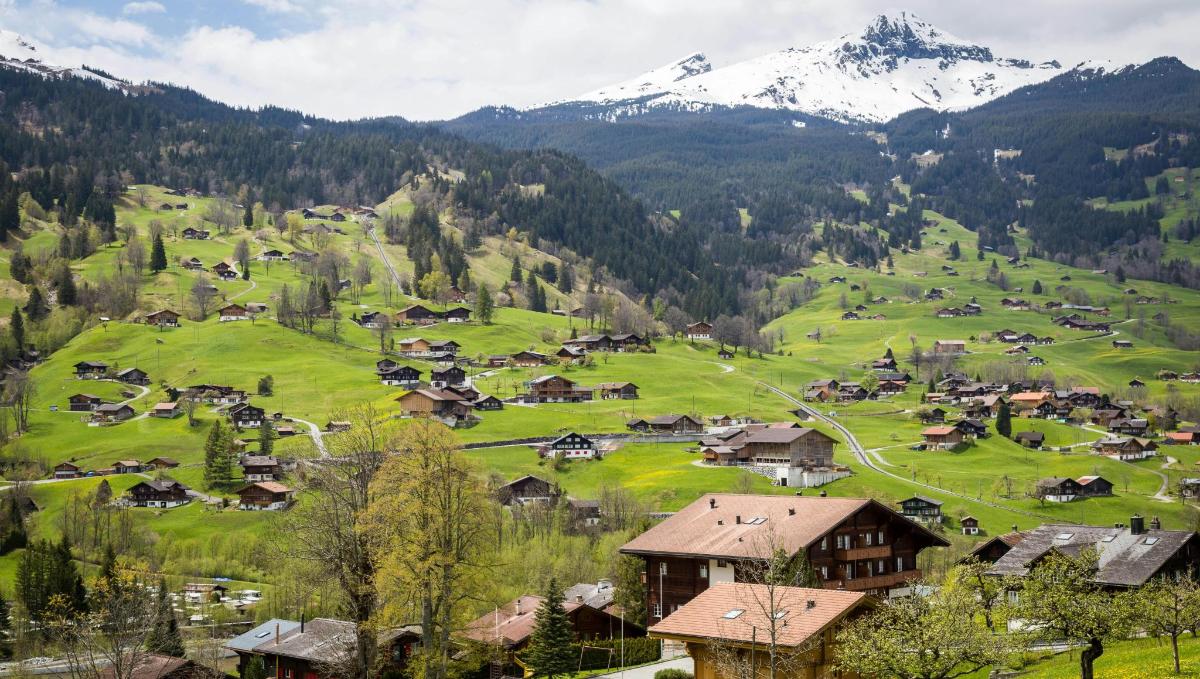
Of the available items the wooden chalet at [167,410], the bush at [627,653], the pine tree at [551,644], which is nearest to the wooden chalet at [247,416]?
the wooden chalet at [167,410]

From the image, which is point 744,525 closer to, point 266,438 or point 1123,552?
point 1123,552

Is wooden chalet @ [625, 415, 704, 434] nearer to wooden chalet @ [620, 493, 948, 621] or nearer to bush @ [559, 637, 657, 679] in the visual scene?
wooden chalet @ [620, 493, 948, 621]

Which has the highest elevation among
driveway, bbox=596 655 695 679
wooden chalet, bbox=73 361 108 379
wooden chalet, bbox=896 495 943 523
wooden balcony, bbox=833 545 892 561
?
wooden chalet, bbox=73 361 108 379

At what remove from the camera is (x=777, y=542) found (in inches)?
2445

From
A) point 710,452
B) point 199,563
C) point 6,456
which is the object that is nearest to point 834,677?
point 199,563

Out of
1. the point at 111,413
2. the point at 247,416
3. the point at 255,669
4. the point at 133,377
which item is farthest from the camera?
the point at 133,377

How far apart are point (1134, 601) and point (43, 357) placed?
192m

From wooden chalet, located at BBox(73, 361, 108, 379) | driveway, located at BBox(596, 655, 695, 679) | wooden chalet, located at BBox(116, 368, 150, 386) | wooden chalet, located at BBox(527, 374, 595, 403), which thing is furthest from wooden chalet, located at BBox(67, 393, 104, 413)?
driveway, located at BBox(596, 655, 695, 679)

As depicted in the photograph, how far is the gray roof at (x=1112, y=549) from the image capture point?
193ft

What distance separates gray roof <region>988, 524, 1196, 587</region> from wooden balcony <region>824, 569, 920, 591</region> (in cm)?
645

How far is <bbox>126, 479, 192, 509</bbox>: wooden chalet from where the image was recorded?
133125 mm

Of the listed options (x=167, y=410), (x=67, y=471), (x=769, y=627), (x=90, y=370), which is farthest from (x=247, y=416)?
(x=769, y=627)

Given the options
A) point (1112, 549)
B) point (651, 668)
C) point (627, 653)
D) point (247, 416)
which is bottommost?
point (627, 653)

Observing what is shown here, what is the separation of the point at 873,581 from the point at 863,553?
2.14 m
